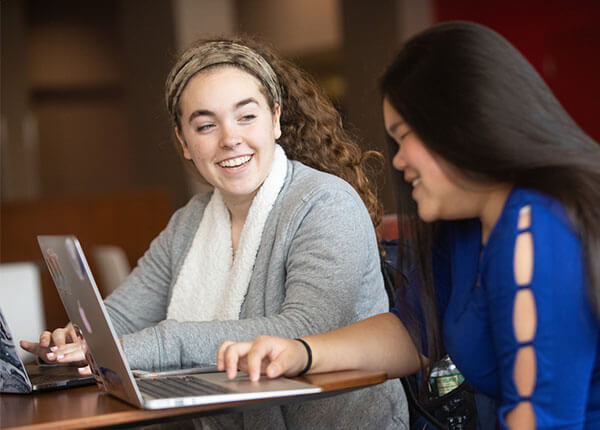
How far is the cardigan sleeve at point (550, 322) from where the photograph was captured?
1042 millimetres

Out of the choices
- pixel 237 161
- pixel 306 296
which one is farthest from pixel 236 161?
pixel 306 296


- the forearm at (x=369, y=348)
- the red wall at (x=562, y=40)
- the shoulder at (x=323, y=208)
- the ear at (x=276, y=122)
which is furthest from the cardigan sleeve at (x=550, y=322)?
the red wall at (x=562, y=40)

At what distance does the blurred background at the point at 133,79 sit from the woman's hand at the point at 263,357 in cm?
98

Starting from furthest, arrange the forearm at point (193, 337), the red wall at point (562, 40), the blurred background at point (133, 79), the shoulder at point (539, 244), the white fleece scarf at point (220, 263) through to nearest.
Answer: the blurred background at point (133, 79) < the red wall at point (562, 40) < the white fleece scarf at point (220, 263) < the forearm at point (193, 337) < the shoulder at point (539, 244)

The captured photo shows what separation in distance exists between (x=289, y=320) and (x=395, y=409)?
1.11 ft

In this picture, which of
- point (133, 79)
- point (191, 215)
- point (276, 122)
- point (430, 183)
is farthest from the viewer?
point (133, 79)

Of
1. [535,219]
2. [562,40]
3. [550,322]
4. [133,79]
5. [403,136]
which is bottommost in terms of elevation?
[550,322]

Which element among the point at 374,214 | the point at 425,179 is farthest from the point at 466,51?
the point at 374,214

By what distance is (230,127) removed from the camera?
184cm

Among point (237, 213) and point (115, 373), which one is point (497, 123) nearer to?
point (115, 373)

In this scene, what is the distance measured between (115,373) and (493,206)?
58cm

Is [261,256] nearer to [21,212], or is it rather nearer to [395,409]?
[395,409]

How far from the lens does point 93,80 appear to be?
314 inches

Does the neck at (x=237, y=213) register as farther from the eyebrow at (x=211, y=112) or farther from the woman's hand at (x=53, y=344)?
the woman's hand at (x=53, y=344)
